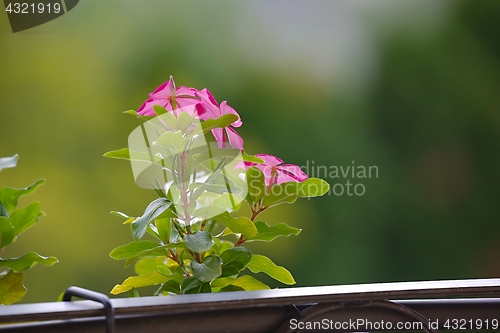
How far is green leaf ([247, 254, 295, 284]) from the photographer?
1.43ft

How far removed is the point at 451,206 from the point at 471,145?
0.38m

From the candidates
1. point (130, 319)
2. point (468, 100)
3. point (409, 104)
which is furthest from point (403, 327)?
point (468, 100)

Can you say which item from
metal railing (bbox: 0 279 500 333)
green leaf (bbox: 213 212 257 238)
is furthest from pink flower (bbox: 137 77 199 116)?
metal railing (bbox: 0 279 500 333)

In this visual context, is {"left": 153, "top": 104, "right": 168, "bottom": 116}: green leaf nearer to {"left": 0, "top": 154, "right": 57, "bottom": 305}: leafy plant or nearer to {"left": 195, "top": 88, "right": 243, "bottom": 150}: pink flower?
{"left": 195, "top": 88, "right": 243, "bottom": 150}: pink flower

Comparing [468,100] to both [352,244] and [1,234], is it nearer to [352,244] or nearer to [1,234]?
[352,244]

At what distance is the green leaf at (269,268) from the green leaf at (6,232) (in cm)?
20

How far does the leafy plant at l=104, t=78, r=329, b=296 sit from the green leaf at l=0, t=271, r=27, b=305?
74 mm

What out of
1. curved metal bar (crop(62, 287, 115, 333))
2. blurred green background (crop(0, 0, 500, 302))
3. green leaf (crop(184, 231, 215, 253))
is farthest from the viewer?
blurred green background (crop(0, 0, 500, 302))

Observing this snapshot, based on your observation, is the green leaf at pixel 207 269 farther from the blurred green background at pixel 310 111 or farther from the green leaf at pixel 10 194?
the blurred green background at pixel 310 111

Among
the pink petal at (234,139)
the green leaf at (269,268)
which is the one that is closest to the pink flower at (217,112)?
the pink petal at (234,139)

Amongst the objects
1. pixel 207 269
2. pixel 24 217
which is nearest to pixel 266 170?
pixel 207 269

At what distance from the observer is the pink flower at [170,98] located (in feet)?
1.36

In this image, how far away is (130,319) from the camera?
0.77ft

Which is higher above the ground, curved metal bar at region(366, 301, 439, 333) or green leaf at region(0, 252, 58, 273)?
green leaf at region(0, 252, 58, 273)
